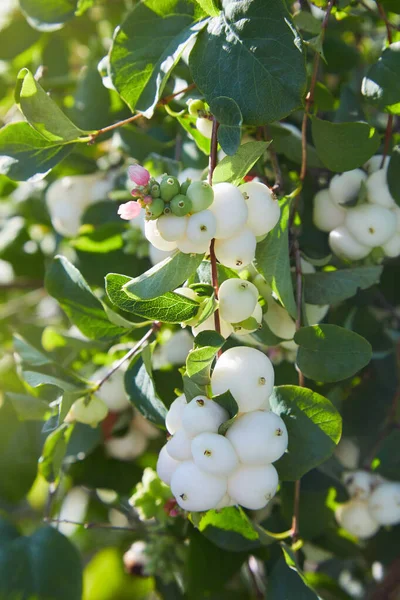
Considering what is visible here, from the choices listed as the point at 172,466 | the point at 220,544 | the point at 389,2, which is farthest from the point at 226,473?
the point at 389,2

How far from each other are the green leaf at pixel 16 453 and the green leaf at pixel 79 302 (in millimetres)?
309

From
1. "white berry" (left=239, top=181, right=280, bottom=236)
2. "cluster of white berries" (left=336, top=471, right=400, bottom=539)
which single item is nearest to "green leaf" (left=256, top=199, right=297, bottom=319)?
"white berry" (left=239, top=181, right=280, bottom=236)

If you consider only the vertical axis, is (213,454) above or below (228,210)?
below

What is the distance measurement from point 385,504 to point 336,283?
424mm

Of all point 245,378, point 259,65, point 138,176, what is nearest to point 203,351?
point 245,378

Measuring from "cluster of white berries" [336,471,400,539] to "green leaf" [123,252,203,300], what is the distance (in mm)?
556

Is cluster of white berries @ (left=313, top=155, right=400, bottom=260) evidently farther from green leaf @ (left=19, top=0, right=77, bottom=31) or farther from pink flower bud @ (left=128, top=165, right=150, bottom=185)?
green leaf @ (left=19, top=0, right=77, bottom=31)

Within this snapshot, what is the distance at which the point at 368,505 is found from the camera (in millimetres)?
986

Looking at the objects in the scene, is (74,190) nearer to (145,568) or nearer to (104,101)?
(104,101)

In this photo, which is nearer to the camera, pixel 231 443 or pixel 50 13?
pixel 231 443

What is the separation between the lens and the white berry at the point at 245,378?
23.5 inches

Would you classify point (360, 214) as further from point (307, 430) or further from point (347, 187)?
point (307, 430)

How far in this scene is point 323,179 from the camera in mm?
982

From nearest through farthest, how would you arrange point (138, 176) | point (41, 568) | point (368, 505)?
point (138, 176) → point (41, 568) → point (368, 505)
